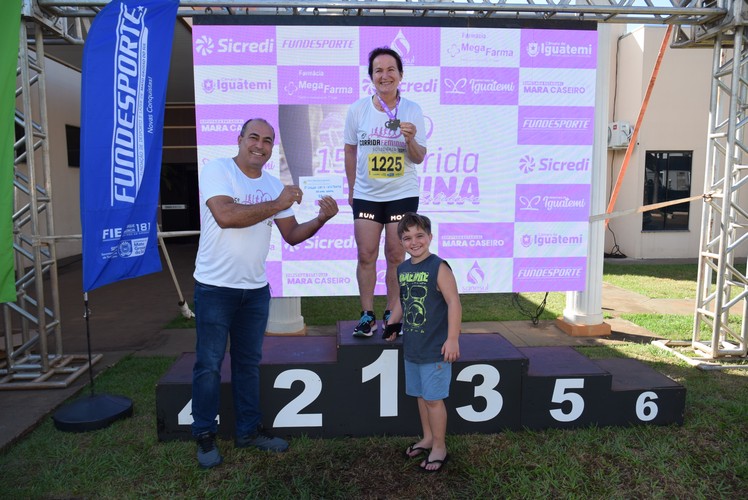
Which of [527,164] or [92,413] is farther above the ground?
[527,164]

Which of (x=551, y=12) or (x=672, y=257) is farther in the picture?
(x=672, y=257)

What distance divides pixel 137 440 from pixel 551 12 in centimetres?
493

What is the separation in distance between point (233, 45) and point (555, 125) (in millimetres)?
3295

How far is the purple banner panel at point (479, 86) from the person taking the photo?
17.5ft

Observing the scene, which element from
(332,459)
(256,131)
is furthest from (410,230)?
(332,459)

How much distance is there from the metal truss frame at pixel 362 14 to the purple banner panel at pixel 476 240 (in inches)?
73.6

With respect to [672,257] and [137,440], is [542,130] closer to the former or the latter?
[137,440]

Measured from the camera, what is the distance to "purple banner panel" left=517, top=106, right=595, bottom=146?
215 inches

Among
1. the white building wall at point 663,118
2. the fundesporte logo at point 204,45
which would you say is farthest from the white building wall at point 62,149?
the white building wall at point 663,118

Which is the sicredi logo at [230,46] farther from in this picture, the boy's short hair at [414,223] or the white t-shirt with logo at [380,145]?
the boy's short hair at [414,223]

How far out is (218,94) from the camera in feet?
16.8

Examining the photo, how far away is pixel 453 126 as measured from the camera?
540 centimetres

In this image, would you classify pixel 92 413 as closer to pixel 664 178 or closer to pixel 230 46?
pixel 230 46

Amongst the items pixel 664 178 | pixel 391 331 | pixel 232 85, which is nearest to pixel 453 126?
pixel 232 85
